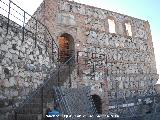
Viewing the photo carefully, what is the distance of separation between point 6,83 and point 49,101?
1.85 meters

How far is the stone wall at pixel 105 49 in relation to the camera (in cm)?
1407

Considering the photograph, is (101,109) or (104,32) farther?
(104,32)

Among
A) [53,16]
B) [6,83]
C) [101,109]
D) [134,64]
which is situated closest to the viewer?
[6,83]

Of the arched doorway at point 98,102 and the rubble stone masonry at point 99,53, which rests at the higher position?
the rubble stone masonry at point 99,53

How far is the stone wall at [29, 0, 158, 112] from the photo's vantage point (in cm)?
1407

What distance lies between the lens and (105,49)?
16.7 metres

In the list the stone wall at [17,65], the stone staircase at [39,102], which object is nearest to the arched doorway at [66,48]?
the stone wall at [17,65]

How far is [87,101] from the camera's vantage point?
11.2 m

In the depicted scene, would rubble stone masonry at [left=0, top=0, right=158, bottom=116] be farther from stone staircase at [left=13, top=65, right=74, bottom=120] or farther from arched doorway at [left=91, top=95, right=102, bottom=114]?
stone staircase at [left=13, top=65, right=74, bottom=120]

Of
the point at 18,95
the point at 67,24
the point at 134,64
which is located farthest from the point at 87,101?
the point at 134,64

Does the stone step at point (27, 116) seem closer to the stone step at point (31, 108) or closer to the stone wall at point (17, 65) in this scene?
the stone step at point (31, 108)

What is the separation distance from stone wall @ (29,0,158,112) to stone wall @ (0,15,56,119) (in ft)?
7.22

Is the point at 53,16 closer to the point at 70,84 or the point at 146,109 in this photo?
the point at 70,84

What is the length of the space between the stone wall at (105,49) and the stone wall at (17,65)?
220cm
